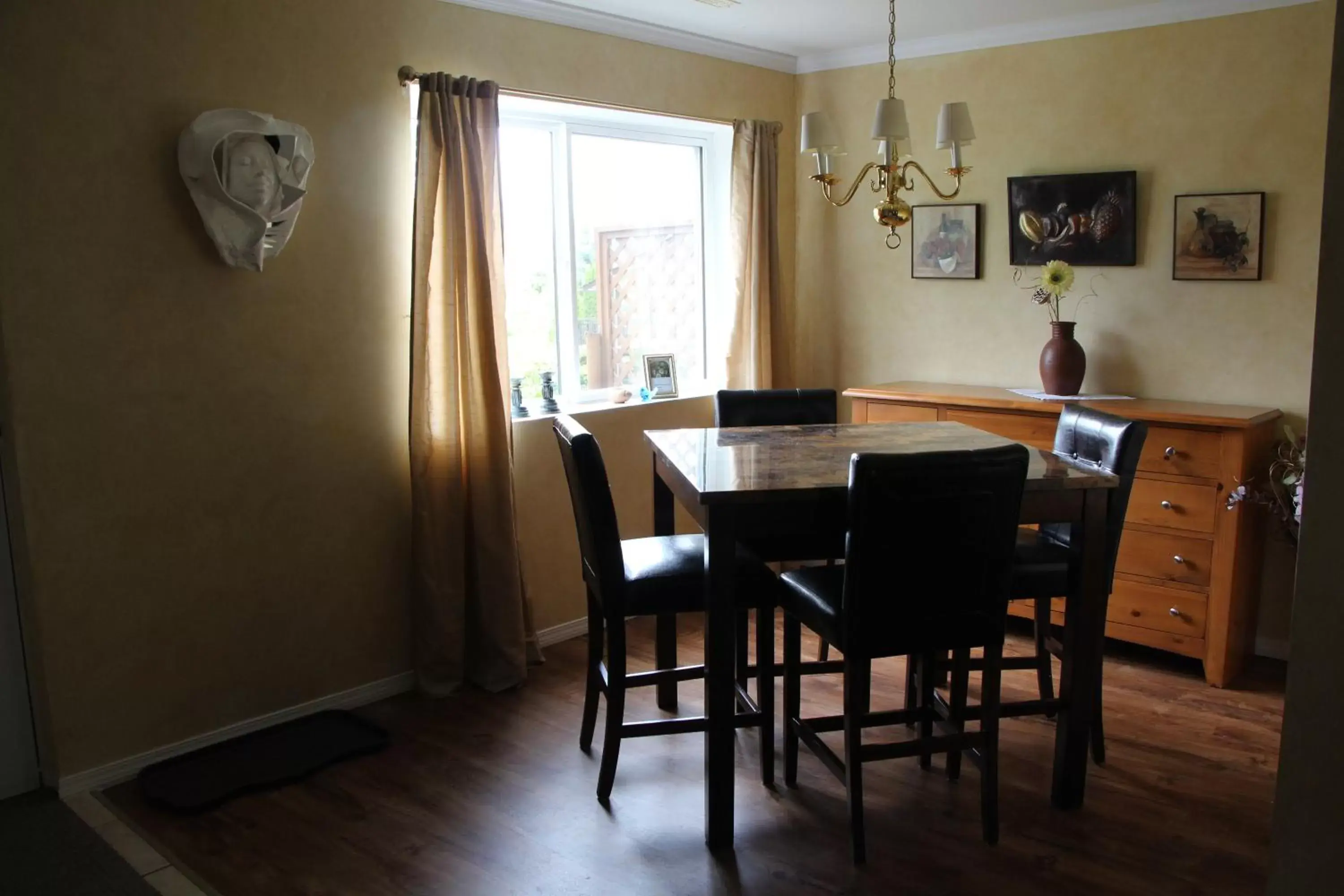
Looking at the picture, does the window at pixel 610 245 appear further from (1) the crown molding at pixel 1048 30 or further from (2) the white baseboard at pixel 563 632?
(2) the white baseboard at pixel 563 632

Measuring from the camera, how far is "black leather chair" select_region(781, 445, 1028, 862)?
7.66 ft

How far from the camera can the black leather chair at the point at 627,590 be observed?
2686 millimetres

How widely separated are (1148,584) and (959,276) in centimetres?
155

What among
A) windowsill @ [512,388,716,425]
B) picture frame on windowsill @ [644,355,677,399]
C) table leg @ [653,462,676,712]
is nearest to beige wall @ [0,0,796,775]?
windowsill @ [512,388,716,425]

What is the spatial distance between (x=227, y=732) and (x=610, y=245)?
239 centimetres

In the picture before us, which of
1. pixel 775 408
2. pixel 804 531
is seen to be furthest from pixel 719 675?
pixel 775 408

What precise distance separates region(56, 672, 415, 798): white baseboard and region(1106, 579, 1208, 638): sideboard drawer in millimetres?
2542

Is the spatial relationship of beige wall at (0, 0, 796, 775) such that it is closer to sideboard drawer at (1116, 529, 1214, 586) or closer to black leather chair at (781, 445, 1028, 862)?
black leather chair at (781, 445, 1028, 862)

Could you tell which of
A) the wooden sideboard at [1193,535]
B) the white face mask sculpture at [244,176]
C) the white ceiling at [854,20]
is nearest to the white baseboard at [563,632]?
the white face mask sculpture at [244,176]

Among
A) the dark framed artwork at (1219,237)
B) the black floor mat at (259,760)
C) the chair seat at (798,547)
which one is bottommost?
the black floor mat at (259,760)

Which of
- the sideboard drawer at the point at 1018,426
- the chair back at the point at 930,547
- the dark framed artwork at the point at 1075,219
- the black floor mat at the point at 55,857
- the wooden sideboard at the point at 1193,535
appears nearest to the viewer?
the chair back at the point at 930,547

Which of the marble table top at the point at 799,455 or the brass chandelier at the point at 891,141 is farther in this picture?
the brass chandelier at the point at 891,141

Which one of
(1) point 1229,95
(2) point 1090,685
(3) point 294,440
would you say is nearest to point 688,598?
(2) point 1090,685

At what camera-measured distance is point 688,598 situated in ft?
9.27
